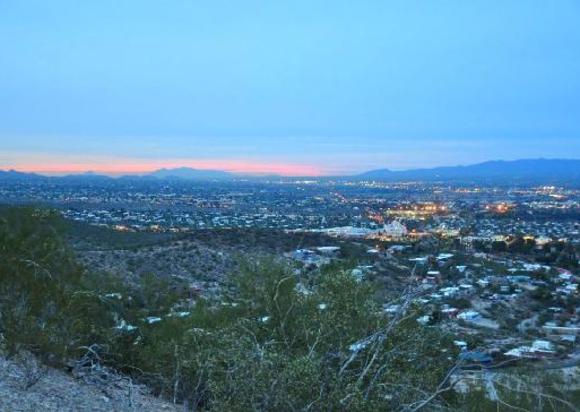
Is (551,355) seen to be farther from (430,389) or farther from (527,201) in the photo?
(527,201)

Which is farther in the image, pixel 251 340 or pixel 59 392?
pixel 59 392

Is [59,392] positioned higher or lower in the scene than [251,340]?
lower

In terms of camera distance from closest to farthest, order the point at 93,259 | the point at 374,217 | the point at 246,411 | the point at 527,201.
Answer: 1. the point at 246,411
2. the point at 93,259
3. the point at 374,217
4. the point at 527,201

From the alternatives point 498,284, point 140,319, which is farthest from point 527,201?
point 140,319

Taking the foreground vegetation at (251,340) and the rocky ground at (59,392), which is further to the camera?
the rocky ground at (59,392)

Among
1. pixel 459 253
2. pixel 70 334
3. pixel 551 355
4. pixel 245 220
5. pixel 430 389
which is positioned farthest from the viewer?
pixel 245 220
